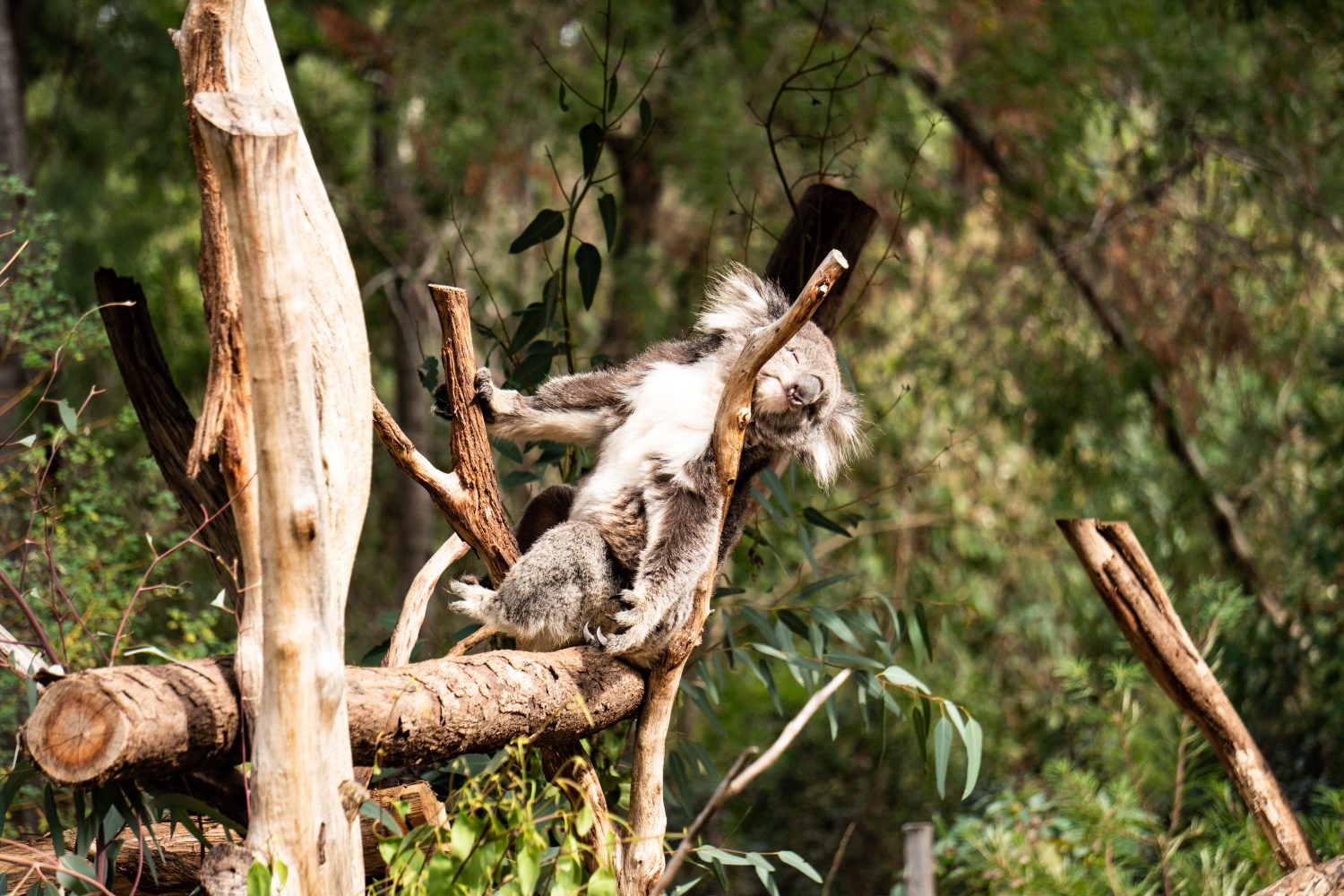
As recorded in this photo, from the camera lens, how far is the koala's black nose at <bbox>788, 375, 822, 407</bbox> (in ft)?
8.60

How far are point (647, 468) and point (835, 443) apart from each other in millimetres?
571

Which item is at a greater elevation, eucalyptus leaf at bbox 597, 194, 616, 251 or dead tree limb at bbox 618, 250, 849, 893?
eucalyptus leaf at bbox 597, 194, 616, 251

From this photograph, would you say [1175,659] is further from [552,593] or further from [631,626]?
[552,593]

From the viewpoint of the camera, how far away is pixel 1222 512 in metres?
5.65

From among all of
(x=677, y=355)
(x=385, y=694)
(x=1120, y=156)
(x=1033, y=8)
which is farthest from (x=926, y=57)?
(x=385, y=694)

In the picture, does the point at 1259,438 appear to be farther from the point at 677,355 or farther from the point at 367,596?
the point at 367,596

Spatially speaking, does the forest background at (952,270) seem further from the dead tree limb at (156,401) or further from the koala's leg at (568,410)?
the dead tree limb at (156,401)

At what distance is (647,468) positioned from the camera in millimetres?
2586

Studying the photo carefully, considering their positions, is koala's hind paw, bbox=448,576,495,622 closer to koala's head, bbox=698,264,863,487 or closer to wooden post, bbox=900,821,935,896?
koala's head, bbox=698,264,863,487

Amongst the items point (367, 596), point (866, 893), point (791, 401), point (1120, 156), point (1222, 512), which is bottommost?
point (866, 893)

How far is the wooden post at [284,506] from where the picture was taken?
58.2 inches

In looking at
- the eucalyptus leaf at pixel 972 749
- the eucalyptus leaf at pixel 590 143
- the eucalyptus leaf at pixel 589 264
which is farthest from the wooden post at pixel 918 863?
the eucalyptus leaf at pixel 590 143

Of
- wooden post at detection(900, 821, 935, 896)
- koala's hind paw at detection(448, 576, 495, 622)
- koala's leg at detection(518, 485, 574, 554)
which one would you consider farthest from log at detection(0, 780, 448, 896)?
wooden post at detection(900, 821, 935, 896)

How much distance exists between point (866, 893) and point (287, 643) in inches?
169
